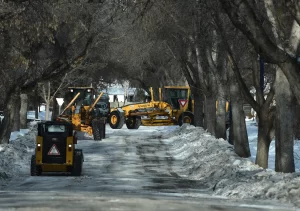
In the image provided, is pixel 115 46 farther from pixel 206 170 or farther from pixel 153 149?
pixel 206 170

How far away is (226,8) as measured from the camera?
15.8 m

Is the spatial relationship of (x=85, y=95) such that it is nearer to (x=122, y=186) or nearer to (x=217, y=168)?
(x=217, y=168)

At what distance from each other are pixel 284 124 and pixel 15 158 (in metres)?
11.4

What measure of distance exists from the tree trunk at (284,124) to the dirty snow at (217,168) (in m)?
0.50

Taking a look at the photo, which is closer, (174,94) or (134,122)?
(134,122)

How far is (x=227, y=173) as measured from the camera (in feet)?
64.7

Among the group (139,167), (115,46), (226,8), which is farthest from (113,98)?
(226,8)

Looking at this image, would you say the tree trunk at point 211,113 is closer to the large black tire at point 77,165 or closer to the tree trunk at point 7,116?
the tree trunk at point 7,116

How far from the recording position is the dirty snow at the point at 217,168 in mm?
14421

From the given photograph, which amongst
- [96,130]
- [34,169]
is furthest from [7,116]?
[34,169]

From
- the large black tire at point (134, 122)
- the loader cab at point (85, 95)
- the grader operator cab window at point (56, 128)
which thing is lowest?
the grader operator cab window at point (56, 128)

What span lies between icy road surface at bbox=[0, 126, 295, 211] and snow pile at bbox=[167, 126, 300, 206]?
0.48 meters

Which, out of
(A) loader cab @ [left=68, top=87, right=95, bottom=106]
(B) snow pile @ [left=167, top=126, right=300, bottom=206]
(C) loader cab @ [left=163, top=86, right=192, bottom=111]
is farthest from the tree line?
(C) loader cab @ [left=163, top=86, right=192, bottom=111]

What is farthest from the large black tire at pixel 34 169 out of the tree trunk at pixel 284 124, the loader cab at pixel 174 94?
the loader cab at pixel 174 94
